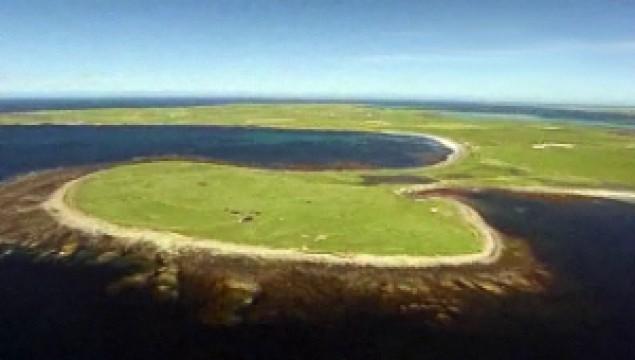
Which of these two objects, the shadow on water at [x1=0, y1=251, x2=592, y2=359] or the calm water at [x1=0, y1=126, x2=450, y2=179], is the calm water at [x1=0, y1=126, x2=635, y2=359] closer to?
the shadow on water at [x1=0, y1=251, x2=592, y2=359]

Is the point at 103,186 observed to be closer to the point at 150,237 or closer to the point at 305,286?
the point at 150,237

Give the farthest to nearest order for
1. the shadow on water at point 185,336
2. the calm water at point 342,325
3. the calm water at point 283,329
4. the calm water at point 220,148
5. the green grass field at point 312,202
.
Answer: the calm water at point 220,148 < the green grass field at point 312,202 < the calm water at point 342,325 < the calm water at point 283,329 < the shadow on water at point 185,336

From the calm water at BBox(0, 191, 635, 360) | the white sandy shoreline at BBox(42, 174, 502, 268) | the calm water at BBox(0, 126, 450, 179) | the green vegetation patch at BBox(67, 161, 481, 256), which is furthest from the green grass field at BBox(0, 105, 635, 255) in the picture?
the calm water at BBox(0, 126, 450, 179)

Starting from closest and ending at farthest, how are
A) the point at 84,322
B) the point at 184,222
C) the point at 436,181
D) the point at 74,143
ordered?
the point at 84,322, the point at 184,222, the point at 436,181, the point at 74,143

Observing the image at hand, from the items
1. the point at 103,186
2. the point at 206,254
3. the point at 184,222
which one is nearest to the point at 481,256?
the point at 206,254

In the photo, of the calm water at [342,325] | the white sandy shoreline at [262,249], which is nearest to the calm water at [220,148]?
the white sandy shoreline at [262,249]

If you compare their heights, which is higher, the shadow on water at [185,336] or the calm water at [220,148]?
the shadow on water at [185,336]

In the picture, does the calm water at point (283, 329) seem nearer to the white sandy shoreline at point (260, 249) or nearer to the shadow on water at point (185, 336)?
the shadow on water at point (185, 336)
